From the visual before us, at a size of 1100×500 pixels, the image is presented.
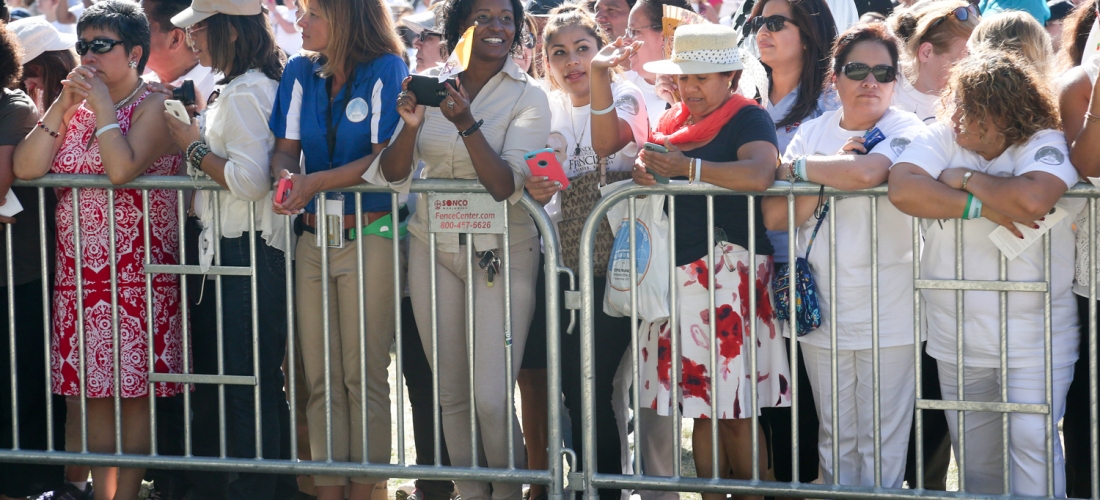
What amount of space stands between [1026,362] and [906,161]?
31.9 inches

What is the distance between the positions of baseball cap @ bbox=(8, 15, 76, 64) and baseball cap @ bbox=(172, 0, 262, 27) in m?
0.87

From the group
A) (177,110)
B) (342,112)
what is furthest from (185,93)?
(342,112)

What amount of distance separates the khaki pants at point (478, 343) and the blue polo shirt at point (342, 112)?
1.22ft

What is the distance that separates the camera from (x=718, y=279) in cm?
407

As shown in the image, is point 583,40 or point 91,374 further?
point 583,40

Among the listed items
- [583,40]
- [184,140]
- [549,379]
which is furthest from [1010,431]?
[184,140]

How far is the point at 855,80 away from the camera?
13.3ft

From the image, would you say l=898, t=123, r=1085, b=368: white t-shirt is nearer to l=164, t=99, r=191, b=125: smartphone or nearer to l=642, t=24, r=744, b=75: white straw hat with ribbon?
l=642, t=24, r=744, b=75: white straw hat with ribbon

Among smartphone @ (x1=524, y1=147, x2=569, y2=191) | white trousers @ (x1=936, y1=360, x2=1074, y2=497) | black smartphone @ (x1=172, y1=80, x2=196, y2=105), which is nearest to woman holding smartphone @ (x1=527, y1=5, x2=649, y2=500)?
smartphone @ (x1=524, y1=147, x2=569, y2=191)

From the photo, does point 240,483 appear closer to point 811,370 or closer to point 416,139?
point 416,139

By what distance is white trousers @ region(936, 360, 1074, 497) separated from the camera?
3744 millimetres

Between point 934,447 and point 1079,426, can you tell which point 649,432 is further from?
point 1079,426

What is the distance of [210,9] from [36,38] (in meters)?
1.13

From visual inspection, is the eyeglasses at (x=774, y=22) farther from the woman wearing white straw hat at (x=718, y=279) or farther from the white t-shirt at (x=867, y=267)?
the white t-shirt at (x=867, y=267)
